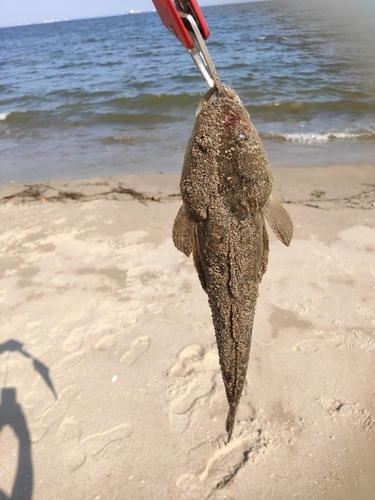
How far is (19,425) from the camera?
420 cm

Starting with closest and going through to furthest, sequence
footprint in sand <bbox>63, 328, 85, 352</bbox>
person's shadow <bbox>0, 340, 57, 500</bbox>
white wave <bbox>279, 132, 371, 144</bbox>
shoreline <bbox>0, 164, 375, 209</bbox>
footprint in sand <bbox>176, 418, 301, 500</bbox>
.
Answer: footprint in sand <bbox>176, 418, 301, 500</bbox>, person's shadow <bbox>0, 340, 57, 500</bbox>, footprint in sand <bbox>63, 328, 85, 352</bbox>, shoreline <bbox>0, 164, 375, 209</bbox>, white wave <bbox>279, 132, 371, 144</bbox>

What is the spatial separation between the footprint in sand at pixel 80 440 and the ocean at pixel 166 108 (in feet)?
23.0

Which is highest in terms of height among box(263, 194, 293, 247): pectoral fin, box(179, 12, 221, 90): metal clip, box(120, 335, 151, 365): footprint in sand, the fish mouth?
box(179, 12, 221, 90): metal clip

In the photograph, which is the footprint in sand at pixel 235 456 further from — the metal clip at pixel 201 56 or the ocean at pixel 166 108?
the ocean at pixel 166 108

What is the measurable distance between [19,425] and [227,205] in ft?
11.8

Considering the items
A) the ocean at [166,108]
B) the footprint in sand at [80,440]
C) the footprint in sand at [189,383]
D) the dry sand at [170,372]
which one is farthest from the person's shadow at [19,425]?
the ocean at [166,108]

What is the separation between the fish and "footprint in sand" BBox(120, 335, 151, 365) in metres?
2.87

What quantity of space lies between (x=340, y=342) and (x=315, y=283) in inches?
42.9

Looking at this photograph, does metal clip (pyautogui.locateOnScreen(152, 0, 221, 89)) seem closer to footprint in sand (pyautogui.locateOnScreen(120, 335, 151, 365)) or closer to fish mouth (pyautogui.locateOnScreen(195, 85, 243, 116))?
fish mouth (pyautogui.locateOnScreen(195, 85, 243, 116))

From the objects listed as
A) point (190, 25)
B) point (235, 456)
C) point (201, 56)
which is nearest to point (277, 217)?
point (201, 56)

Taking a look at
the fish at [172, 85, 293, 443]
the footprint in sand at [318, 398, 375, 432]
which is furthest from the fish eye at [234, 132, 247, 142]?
the footprint in sand at [318, 398, 375, 432]

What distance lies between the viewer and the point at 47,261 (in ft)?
21.2

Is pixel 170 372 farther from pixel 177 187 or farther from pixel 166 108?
pixel 166 108

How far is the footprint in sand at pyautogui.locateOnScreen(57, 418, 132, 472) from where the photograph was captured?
3.90 meters
